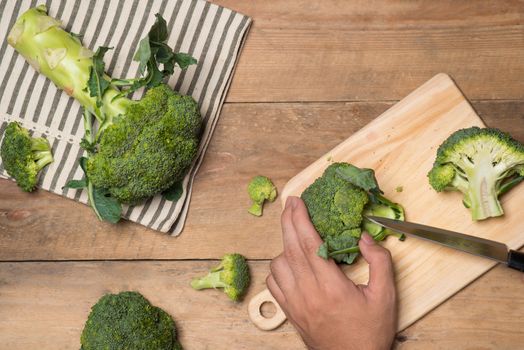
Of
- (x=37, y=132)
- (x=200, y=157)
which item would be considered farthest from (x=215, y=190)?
(x=37, y=132)

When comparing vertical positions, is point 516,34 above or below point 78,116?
above

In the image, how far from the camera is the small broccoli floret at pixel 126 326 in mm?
1332

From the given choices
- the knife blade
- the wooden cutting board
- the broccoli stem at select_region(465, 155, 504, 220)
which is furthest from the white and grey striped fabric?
the broccoli stem at select_region(465, 155, 504, 220)

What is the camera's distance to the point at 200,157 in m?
1.42

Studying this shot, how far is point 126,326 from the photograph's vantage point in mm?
1335

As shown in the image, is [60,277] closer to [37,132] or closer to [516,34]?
[37,132]

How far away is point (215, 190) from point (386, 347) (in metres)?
0.52

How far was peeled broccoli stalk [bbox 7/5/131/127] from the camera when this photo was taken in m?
1.33

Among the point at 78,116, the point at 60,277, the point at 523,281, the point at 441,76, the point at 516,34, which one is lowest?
the point at 60,277

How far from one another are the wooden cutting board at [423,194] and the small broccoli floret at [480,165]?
0.05 metres

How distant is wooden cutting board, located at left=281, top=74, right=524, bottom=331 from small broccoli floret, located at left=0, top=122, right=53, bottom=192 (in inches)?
26.0

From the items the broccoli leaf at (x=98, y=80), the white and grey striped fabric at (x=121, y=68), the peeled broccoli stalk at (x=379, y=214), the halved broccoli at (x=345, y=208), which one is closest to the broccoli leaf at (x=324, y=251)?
the halved broccoli at (x=345, y=208)

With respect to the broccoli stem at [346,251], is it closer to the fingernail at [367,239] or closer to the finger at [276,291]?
the fingernail at [367,239]

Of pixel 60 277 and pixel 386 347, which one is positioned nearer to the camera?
pixel 386 347
